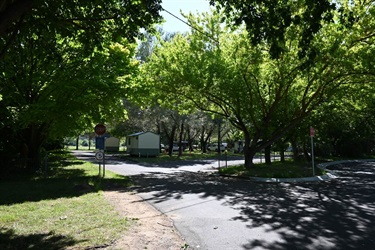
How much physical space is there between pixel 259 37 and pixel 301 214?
4586 mm

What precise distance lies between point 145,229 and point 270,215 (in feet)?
10.6

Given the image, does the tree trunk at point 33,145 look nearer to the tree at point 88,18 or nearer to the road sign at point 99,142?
the road sign at point 99,142

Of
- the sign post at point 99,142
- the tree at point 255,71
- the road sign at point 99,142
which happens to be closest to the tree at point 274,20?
the tree at point 255,71

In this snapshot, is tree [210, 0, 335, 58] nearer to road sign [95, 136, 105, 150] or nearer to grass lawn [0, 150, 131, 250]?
grass lawn [0, 150, 131, 250]

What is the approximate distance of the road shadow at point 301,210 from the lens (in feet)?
19.0

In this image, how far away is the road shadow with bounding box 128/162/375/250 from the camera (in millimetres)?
5785

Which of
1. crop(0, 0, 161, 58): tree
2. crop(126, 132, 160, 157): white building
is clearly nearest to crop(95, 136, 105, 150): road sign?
crop(0, 0, 161, 58): tree

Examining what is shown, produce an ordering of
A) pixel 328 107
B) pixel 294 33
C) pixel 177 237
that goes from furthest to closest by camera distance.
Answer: pixel 328 107, pixel 294 33, pixel 177 237

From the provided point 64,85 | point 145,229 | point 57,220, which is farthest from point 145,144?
point 145,229

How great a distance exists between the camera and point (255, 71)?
682 inches

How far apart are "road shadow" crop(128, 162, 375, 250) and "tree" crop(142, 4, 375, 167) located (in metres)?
5.71

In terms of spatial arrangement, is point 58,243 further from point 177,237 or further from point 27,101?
point 27,101

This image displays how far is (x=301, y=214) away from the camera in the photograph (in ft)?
26.1

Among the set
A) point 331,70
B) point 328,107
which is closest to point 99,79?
point 331,70
